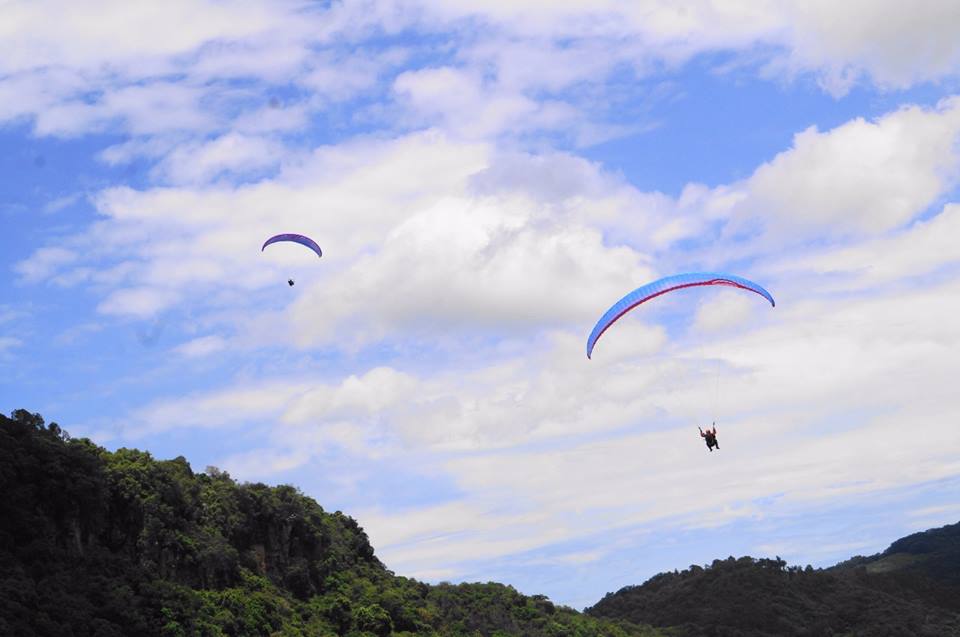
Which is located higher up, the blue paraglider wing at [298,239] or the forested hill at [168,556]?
the blue paraglider wing at [298,239]

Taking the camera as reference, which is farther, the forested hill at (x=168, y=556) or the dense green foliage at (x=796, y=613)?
the dense green foliage at (x=796, y=613)

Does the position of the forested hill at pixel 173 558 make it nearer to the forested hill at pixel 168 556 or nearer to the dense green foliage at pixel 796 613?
the forested hill at pixel 168 556

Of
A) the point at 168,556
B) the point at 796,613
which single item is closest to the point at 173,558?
the point at 168,556

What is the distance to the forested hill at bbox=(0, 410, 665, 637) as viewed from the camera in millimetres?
67062

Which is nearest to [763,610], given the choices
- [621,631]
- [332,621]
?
[621,631]

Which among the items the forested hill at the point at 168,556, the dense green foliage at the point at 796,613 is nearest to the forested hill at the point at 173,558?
the forested hill at the point at 168,556

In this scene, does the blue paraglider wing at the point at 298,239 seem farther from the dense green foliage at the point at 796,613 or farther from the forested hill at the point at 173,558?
the dense green foliage at the point at 796,613

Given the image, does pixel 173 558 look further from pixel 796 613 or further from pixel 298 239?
pixel 796 613

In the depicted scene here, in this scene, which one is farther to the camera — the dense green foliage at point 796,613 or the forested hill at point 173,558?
the dense green foliage at point 796,613

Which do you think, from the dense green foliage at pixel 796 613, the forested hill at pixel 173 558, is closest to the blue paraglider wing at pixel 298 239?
the forested hill at pixel 173 558

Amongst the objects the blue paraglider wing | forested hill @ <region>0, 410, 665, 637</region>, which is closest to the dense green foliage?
forested hill @ <region>0, 410, 665, 637</region>

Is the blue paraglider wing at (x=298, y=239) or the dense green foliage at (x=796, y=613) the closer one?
the blue paraglider wing at (x=298, y=239)

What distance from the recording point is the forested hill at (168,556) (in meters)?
67.1

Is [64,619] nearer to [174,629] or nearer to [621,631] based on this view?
A: [174,629]
